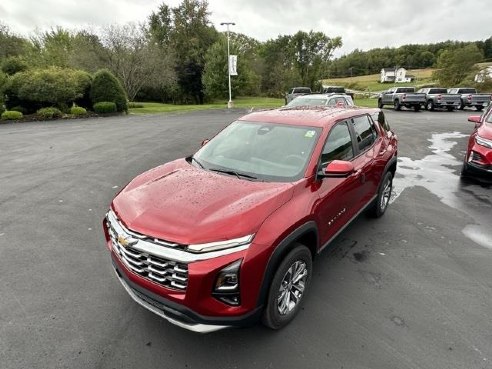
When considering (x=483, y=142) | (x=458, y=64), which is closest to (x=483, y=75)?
(x=458, y=64)

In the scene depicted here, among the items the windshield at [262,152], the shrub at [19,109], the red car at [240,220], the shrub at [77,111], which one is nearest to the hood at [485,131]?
the red car at [240,220]

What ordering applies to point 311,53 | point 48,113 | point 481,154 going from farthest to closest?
point 311,53 < point 48,113 < point 481,154

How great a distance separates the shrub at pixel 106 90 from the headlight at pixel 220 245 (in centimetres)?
2253

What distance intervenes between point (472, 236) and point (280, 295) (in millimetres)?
3415

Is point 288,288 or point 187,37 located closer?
point 288,288

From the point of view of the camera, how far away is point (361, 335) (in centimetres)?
274

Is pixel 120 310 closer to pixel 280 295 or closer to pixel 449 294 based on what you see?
pixel 280 295

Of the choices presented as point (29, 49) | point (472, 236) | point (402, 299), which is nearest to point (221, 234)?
point (402, 299)

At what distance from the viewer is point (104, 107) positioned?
21156 millimetres

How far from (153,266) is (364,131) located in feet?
11.0

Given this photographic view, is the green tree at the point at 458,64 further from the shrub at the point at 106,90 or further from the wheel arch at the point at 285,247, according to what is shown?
the wheel arch at the point at 285,247

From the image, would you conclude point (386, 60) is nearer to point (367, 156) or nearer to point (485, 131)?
point (485, 131)

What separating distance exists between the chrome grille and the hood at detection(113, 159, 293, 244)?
0.16 m

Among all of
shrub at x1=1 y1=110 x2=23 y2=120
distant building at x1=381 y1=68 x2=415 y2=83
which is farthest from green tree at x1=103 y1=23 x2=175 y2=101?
distant building at x1=381 y1=68 x2=415 y2=83
